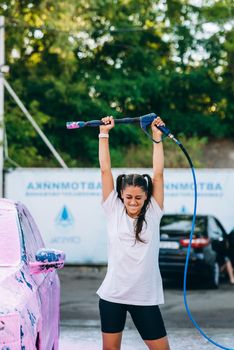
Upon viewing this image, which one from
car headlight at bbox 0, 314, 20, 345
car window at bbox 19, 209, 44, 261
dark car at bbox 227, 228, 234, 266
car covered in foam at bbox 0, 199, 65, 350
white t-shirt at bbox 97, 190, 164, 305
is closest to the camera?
car headlight at bbox 0, 314, 20, 345

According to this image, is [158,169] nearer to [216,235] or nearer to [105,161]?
[105,161]

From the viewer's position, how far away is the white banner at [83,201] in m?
21.4

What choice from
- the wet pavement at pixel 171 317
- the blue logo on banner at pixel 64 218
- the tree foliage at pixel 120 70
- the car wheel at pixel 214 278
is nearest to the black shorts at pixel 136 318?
the wet pavement at pixel 171 317

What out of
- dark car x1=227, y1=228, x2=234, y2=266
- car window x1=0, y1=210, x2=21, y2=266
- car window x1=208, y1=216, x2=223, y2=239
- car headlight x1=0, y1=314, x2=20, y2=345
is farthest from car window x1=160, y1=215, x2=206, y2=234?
car headlight x1=0, y1=314, x2=20, y2=345

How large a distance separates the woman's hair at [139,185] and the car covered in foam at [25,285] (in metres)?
0.66

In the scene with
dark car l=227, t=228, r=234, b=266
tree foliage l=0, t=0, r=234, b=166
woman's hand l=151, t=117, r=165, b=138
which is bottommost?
dark car l=227, t=228, r=234, b=266

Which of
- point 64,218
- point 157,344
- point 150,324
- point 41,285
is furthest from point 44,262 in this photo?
point 64,218

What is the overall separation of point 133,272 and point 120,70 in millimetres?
28651

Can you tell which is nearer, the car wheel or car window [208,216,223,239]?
the car wheel

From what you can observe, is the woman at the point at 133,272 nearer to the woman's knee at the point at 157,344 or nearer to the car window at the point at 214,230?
the woman's knee at the point at 157,344

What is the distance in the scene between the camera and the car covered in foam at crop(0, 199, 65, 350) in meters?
5.17

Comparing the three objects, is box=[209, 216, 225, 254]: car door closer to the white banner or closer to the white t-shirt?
the white banner

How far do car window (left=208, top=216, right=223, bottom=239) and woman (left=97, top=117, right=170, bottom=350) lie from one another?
11.8 m

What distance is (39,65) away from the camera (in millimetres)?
32781
